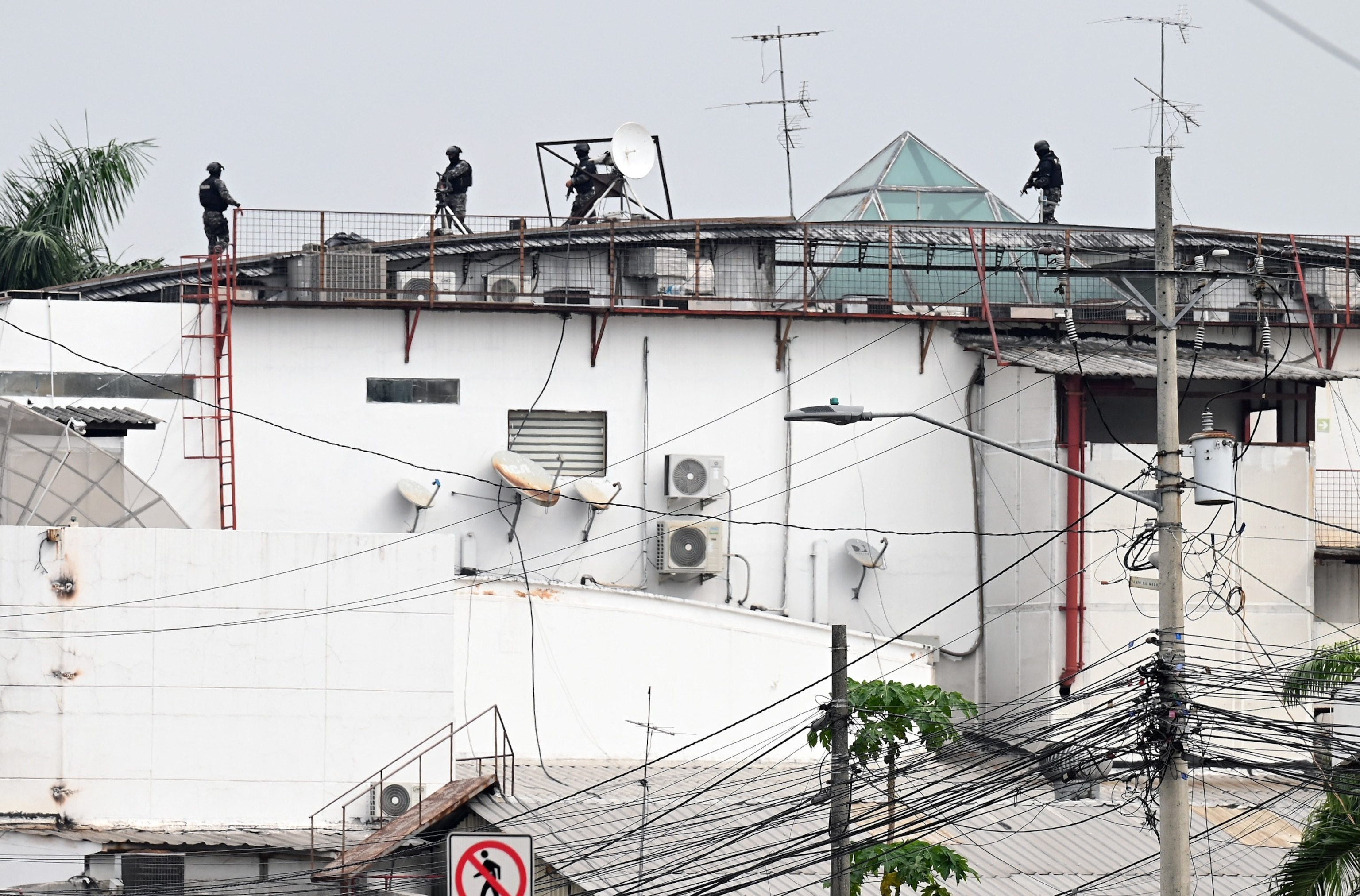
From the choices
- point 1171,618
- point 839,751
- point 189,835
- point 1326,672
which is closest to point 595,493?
point 189,835

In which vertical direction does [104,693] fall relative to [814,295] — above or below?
below

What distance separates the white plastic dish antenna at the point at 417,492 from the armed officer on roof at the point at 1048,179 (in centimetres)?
1338

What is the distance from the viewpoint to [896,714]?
68.5ft

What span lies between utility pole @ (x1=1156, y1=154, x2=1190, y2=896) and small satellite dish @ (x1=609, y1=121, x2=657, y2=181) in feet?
61.5

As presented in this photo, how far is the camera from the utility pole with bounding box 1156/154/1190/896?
1480 centimetres

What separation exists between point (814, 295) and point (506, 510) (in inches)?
262

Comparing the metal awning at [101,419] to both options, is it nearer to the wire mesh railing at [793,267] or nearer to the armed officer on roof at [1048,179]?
the wire mesh railing at [793,267]

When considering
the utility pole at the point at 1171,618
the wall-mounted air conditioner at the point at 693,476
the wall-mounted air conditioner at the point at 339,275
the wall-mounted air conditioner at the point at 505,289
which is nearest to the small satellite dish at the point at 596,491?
the wall-mounted air conditioner at the point at 693,476

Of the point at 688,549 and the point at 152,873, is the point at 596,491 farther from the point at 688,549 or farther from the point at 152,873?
the point at 152,873

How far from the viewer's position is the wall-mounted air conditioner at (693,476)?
32.2 meters

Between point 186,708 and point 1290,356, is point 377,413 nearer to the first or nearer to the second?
point 186,708

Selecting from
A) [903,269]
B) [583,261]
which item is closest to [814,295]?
[903,269]

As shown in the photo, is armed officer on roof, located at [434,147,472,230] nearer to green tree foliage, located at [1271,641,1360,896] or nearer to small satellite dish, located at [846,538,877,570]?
small satellite dish, located at [846,538,877,570]

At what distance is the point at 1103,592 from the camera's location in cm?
3092
